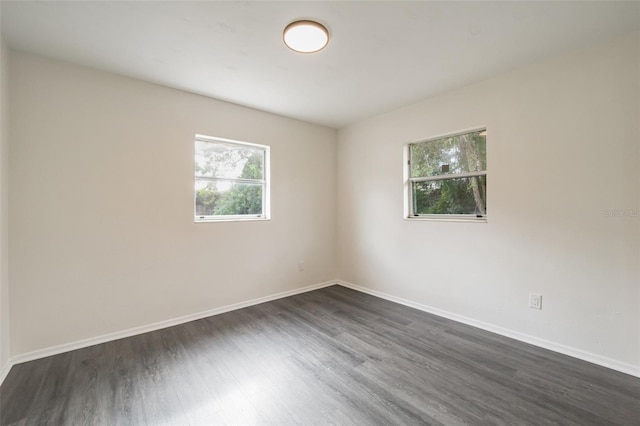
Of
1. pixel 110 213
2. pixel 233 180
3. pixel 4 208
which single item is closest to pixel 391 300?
pixel 233 180

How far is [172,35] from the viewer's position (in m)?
1.97

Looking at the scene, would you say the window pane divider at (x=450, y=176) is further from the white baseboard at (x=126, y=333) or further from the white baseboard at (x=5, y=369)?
the white baseboard at (x=5, y=369)

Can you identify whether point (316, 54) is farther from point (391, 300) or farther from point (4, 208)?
point (391, 300)

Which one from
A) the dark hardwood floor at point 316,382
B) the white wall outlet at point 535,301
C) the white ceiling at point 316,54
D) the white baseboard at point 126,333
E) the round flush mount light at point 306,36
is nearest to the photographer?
the dark hardwood floor at point 316,382

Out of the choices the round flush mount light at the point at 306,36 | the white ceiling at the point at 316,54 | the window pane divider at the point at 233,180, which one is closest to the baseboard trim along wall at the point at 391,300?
the window pane divider at the point at 233,180

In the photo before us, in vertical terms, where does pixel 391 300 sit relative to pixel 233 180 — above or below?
below

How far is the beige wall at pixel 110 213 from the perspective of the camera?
217 cm

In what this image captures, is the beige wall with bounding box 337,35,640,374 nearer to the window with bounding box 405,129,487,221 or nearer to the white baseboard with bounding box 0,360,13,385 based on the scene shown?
the window with bounding box 405,129,487,221

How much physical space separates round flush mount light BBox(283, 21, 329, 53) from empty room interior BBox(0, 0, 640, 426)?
2 centimetres

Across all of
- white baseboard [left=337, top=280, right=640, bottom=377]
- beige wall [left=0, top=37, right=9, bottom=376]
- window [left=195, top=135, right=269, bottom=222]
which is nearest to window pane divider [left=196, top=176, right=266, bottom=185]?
window [left=195, top=135, right=269, bottom=222]

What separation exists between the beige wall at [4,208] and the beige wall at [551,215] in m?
3.75

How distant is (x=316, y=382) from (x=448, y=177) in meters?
2.51

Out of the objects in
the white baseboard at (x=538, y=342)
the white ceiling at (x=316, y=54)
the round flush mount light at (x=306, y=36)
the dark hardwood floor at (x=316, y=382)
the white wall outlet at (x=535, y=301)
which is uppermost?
the white ceiling at (x=316, y=54)

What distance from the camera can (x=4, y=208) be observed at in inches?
79.3
